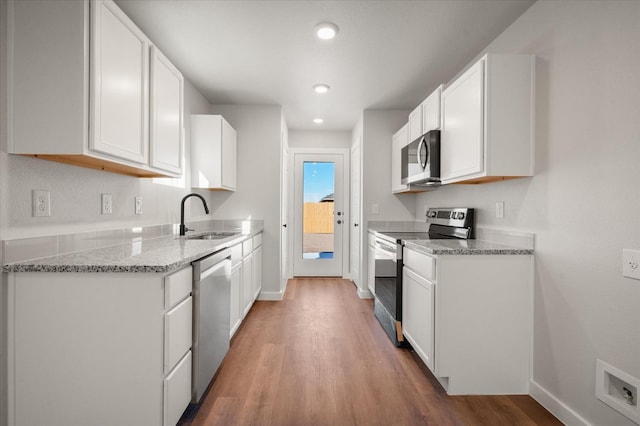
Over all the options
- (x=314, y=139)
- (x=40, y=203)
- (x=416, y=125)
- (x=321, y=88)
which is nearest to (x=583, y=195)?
(x=416, y=125)

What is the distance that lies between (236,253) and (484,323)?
5.98 feet

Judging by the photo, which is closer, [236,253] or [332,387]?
[332,387]

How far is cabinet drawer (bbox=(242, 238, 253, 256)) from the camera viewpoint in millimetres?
2856

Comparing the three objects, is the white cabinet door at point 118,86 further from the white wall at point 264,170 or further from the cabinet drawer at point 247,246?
the white wall at point 264,170

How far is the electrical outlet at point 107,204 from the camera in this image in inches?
74.9

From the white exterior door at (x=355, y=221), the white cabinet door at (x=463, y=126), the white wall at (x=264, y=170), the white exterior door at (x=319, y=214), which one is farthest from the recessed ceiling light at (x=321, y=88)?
the white exterior door at (x=319, y=214)

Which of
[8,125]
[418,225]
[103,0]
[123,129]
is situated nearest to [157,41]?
[103,0]

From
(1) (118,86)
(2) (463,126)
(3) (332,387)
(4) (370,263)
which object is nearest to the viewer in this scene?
(1) (118,86)

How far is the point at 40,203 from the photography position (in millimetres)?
1480

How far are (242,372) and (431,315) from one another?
1.32m

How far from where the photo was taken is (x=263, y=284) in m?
3.88

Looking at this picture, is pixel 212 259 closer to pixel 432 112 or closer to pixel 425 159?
pixel 425 159

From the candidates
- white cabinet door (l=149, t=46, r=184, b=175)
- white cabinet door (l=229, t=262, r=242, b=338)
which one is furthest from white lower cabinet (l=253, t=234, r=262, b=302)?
white cabinet door (l=149, t=46, r=184, b=175)

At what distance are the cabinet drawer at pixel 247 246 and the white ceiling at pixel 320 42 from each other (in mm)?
1572
